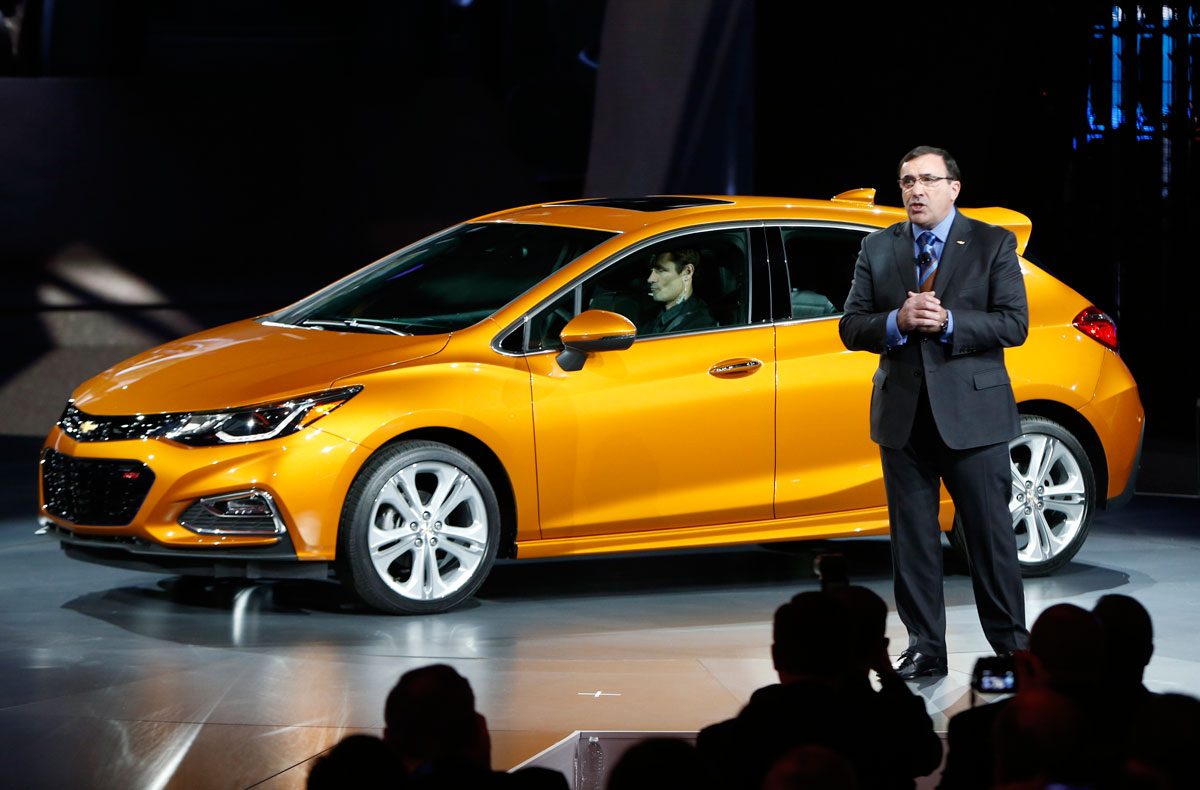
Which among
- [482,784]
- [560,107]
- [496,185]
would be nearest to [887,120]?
[496,185]

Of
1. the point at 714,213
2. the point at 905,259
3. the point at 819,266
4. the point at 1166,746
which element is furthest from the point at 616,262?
the point at 1166,746

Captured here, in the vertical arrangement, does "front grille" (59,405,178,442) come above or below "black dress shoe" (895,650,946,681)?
above

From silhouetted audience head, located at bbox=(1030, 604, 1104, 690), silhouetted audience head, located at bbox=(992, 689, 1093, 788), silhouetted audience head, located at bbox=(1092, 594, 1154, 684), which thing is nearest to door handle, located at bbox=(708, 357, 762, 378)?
silhouetted audience head, located at bbox=(1092, 594, 1154, 684)

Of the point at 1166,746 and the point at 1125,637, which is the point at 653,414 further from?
the point at 1166,746

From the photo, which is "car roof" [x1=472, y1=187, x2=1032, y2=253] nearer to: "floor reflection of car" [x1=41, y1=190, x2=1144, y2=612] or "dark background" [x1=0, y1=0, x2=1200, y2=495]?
"floor reflection of car" [x1=41, y1=190, x2=1144, y2=612]

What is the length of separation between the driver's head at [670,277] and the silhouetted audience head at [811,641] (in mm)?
4209

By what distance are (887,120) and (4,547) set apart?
993 centimetres

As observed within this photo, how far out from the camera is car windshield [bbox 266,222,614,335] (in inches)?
304

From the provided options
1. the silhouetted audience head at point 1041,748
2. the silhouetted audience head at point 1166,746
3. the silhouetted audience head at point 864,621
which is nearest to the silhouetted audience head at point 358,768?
the silhouetted audience head at point 1041,748

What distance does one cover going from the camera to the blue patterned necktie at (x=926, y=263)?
240 inches

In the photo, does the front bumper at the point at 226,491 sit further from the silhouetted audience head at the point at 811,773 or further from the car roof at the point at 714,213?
the silhouetted audience head at the point at 811,773

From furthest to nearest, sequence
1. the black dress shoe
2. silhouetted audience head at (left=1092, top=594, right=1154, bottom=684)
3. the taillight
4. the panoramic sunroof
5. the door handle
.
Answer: the taillight, the panoramic sunroof, the door handle, the black dress shoe, silhouetted audience head at (left=1092, top=594, right=1154, bottom=684)

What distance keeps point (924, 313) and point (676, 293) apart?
2014 mm

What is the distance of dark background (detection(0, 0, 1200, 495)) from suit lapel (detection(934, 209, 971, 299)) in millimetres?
8159
